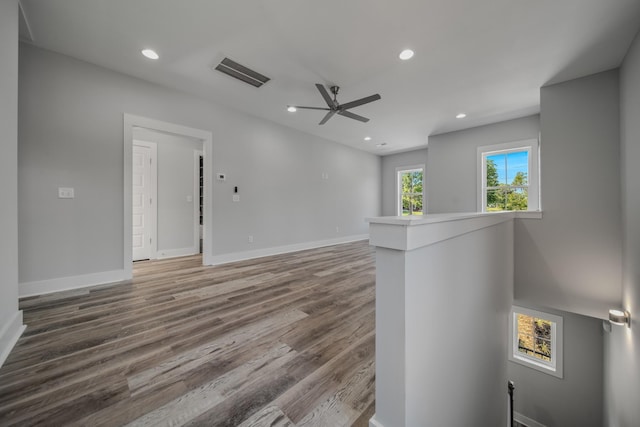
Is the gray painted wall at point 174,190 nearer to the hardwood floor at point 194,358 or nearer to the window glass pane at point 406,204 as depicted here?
the hardwood floor at point 194,358

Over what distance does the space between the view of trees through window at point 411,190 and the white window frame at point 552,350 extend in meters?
3.70

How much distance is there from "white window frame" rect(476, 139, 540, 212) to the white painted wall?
10.7ft

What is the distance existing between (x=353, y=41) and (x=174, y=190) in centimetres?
440

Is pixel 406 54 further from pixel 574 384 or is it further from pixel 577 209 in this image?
pixel 574 384

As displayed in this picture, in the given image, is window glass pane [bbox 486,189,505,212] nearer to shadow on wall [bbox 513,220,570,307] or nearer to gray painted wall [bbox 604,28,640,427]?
shadow on wall [bbox 513,220,570,307]

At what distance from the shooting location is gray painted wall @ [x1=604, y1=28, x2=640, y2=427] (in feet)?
7.01

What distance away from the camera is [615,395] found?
261 centimetres

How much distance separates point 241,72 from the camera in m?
3.03

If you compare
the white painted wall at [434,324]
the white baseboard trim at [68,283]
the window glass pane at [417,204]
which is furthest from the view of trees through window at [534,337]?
the white baseboard trim at [68,283]

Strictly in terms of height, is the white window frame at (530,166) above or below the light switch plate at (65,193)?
above

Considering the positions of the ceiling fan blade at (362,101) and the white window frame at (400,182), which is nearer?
the ceiling fan blade at (362,101)

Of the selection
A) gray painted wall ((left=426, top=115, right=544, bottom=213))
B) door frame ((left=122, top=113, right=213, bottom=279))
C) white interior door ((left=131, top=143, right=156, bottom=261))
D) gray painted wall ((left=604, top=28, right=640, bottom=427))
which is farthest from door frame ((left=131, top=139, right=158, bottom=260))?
gray painted wall ((left=604, top=28, right=640, bottom=427))

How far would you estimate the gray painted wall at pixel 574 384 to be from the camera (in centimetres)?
328

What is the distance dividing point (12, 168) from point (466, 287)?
134 inches
